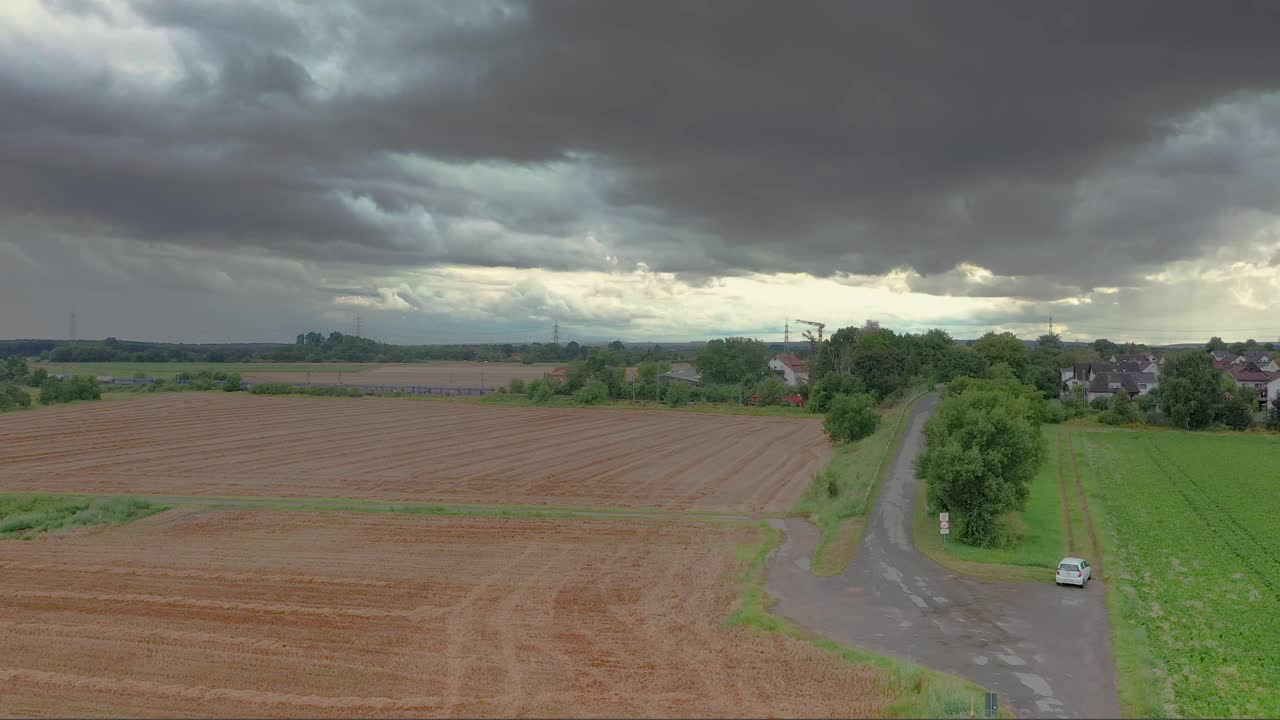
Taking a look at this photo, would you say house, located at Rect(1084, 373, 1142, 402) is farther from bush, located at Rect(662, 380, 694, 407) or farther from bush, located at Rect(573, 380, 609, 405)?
bush, located at Rect(573, 380, 609, 405)

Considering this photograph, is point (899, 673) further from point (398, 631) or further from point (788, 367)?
point (788, 367)

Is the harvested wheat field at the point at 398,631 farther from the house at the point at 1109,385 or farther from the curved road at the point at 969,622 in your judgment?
the house at the point at 1109,385

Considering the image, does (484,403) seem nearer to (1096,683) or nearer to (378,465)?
(378,465)

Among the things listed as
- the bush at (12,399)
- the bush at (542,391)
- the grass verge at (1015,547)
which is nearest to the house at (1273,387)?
the grass verge at (1015,547)

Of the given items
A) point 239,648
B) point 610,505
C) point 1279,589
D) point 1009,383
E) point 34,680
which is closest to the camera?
point 34,680

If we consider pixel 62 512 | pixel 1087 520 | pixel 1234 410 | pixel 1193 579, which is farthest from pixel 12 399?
pixel 1234 410

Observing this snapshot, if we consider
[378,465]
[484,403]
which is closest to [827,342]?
[484,403]
